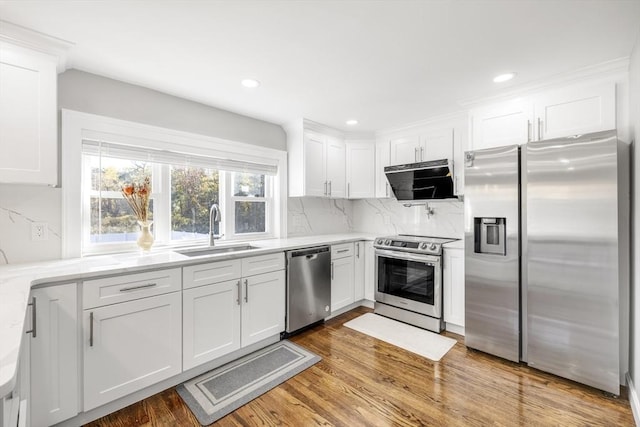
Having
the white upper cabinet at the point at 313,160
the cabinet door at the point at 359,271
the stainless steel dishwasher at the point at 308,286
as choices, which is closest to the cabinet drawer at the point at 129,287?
the stainless steel dishwasher at the point at 308,286

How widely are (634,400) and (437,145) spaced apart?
2555mm

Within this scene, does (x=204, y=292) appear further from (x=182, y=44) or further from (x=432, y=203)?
(x=432, y=203)

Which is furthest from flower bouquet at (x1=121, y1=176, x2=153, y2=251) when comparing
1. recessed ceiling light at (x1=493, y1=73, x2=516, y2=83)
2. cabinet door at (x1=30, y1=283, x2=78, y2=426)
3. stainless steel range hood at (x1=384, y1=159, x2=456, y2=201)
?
recessed ceiling light at (x1=493, y1=73, x2=516, y2=83)

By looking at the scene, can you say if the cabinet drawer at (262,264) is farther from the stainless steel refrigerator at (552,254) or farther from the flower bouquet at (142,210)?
the stainless steel refrigerator at (552,254)

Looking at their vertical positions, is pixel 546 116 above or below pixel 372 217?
above

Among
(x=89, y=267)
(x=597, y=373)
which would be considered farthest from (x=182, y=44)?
(x=597, y=373)

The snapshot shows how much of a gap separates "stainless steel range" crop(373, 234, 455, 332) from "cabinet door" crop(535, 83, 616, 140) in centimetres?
139

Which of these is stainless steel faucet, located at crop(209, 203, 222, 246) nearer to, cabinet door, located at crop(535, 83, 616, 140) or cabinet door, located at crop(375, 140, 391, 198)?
cabinet door, located at crop(375, 140, 391, 198)

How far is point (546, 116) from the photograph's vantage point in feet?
8.13

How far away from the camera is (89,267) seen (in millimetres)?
1863

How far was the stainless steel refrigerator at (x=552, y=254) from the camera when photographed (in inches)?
80.3

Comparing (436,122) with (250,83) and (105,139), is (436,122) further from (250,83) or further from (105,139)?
(105,139)

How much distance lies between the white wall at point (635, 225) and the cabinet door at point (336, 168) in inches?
106

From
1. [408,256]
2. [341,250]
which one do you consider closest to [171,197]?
[341,250]
